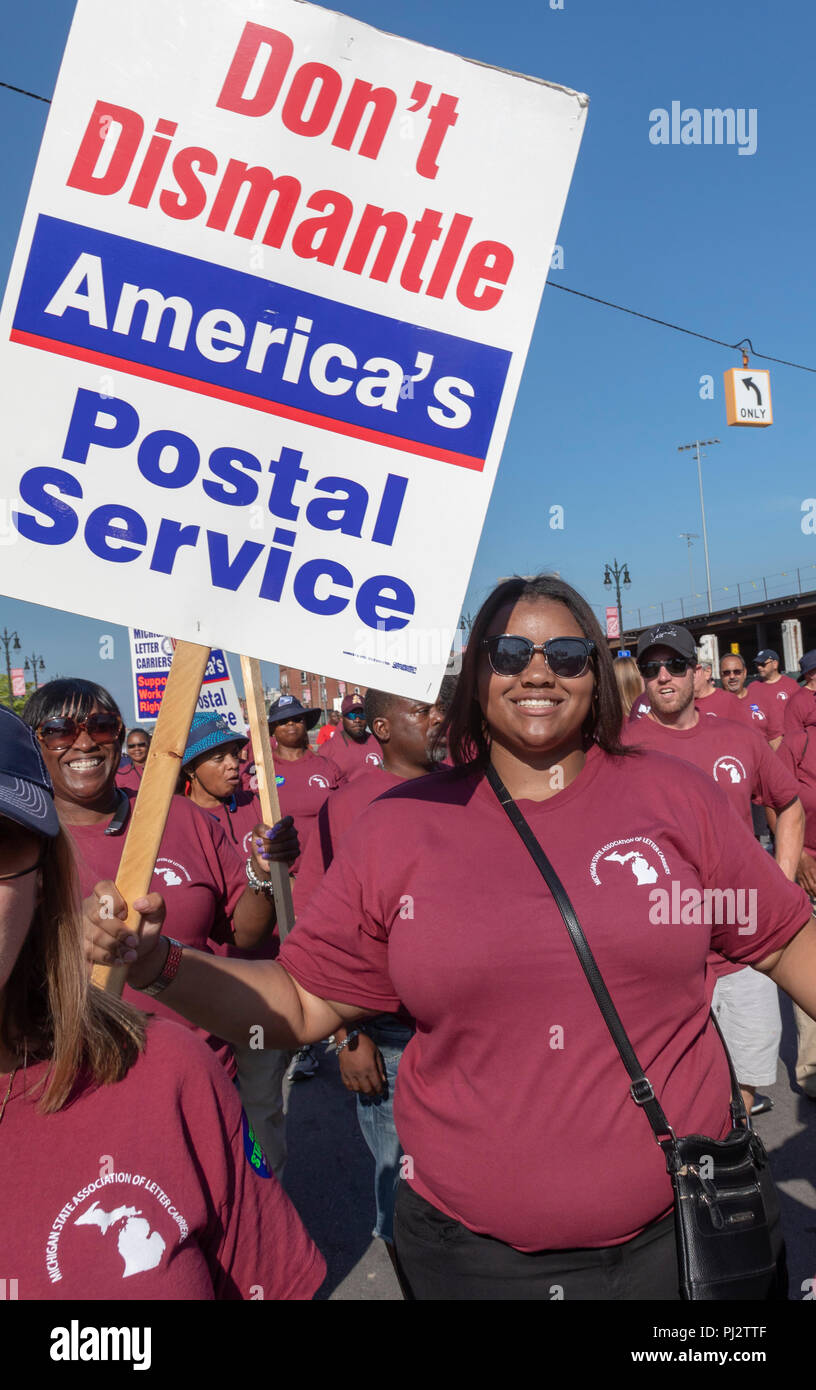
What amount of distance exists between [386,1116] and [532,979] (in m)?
1.77

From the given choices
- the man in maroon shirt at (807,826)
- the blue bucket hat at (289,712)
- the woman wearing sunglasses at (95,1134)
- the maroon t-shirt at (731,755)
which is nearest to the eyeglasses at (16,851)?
the woman wearing sunglasses at (95,1134)

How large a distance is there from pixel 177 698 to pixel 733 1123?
1.37m

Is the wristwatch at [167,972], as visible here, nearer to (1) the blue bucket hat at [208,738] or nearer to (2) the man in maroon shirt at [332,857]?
(2) the man in maroon shirt at [332,857]

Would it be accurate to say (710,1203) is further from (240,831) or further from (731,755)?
(240,831)

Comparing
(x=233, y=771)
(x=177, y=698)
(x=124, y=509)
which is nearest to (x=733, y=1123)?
(x=177, y=698)

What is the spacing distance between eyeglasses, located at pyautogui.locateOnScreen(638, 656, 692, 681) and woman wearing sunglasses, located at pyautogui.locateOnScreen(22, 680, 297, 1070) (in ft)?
7.02

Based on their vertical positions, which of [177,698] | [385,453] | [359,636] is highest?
[385,453]

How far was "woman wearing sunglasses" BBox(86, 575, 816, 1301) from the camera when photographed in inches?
72.2

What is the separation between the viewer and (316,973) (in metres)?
2.10

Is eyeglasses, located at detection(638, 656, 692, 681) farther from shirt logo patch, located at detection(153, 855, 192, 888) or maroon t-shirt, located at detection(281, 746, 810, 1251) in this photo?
maroon t-shirt, located at detection(281, 746, 810, 1251)

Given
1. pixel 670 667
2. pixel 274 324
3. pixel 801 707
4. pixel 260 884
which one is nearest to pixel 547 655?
pixel 274 324

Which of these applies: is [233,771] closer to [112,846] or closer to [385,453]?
[112,846]

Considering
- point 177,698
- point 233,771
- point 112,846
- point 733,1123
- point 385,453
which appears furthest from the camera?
point 233,771

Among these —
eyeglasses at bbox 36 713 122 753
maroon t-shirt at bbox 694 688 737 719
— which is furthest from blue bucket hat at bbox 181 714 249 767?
maroon t-shirt at bbox 694 688 737 719
